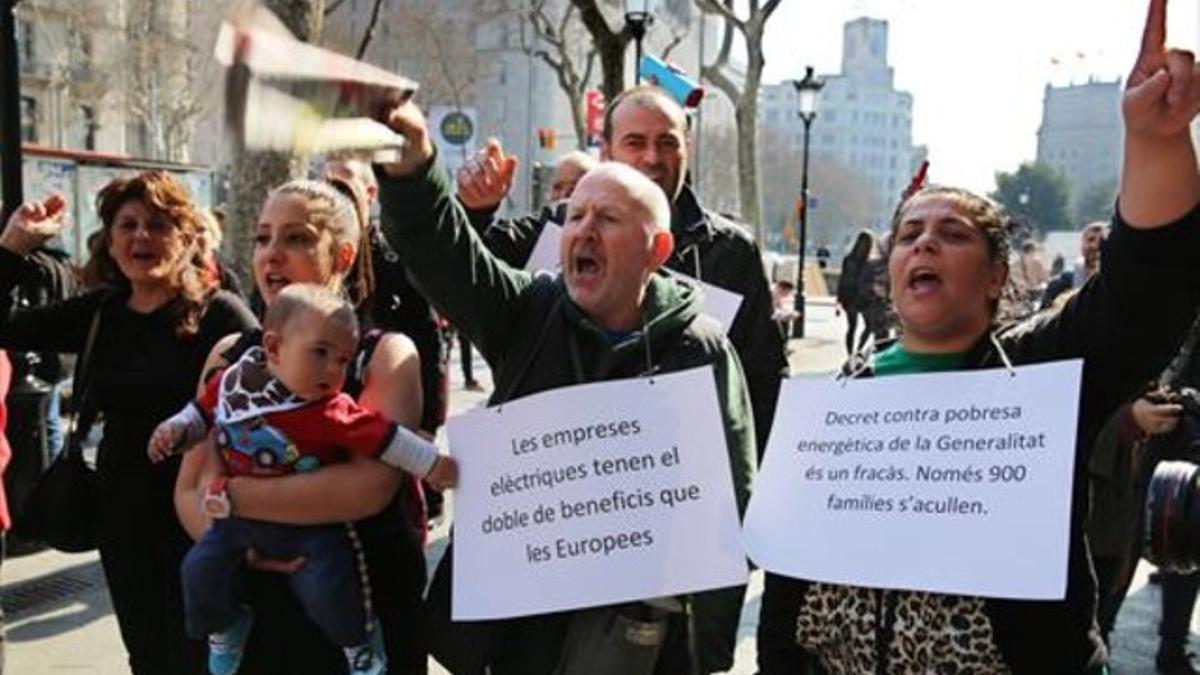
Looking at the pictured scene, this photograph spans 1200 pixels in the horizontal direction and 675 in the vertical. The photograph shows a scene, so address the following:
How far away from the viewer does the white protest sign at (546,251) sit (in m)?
3.46

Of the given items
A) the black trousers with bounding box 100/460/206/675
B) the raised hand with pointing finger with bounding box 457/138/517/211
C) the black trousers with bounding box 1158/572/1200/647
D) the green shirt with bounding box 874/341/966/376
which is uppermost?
the raised hand with pointing finger with bounding box 457/138/517/211

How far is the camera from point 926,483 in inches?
77.1

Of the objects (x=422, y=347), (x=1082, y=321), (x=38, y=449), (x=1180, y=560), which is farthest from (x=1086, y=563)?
(x=38, y=449)

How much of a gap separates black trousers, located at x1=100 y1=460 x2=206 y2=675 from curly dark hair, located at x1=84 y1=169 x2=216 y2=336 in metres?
0.49

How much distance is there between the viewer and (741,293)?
333 centimetres

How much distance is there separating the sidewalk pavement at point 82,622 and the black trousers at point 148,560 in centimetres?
177

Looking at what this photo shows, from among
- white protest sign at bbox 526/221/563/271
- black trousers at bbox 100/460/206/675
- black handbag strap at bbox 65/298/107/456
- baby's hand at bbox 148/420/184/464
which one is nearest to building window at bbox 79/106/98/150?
black handbag strap at bbox 65/298/107/456

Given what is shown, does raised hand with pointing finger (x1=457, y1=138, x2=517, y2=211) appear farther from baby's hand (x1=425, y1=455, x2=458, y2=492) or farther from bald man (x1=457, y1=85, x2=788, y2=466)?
baby's hand (x1=425, y1=455, x2=458, y2=492)

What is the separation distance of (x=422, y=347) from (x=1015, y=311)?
7.80 ft

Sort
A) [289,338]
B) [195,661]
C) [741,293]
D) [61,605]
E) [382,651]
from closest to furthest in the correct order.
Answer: [289,338] < [382,651] < [195,661] < [741,293] < [61,605]

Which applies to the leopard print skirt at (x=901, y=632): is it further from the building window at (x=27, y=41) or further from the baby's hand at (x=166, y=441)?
the building window at (x=27, y=41)

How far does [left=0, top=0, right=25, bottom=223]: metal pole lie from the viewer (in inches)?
255

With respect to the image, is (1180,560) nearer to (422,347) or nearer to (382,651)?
(382,651)

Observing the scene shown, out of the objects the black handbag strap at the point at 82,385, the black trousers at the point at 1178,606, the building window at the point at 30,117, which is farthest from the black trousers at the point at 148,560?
the building window at the point at 30,117
